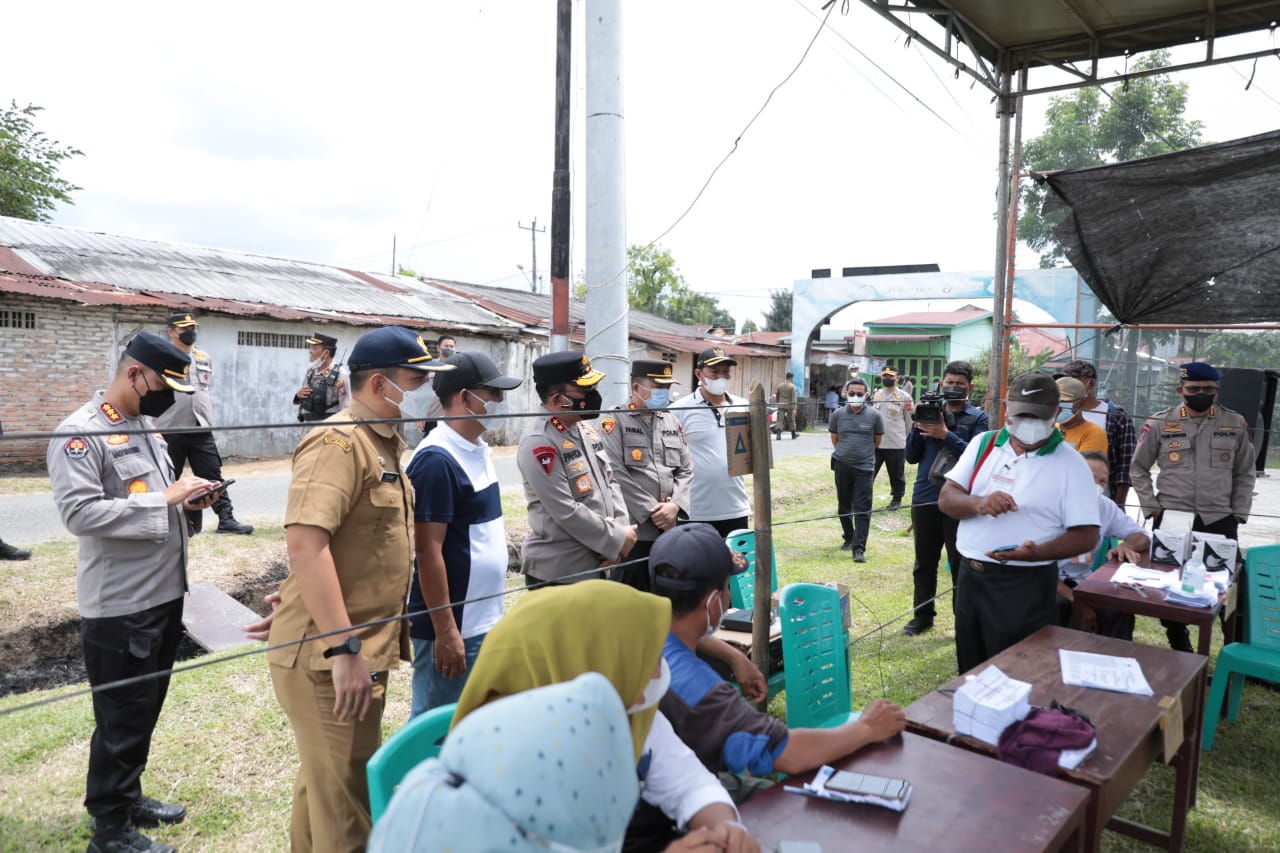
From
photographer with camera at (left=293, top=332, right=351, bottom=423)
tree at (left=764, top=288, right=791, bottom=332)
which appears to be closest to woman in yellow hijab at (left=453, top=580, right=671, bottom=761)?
photographer with camera at (left=293, top=332, right=351, bottom=423)

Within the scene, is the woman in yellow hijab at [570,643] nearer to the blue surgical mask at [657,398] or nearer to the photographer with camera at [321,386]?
the blue surgical mask at [657,398]

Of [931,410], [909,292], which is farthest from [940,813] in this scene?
[909,292]

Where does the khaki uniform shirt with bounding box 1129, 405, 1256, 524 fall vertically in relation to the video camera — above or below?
below

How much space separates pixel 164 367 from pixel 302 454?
2.75 ft

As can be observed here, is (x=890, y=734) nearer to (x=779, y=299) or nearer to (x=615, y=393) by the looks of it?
(x=615, y=393)

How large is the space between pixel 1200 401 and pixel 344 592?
5.25 m

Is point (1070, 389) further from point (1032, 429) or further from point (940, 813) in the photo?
point (940, 813)

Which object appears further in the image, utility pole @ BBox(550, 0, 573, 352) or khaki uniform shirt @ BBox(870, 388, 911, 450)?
khaki uniform shirt @ BBox(870, 388, 911, 450)

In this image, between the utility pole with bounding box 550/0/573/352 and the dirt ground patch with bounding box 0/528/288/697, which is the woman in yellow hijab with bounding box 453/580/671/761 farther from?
the utility pole with bounding box 550/0/573/352

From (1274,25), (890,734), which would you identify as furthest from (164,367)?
(1274,25)

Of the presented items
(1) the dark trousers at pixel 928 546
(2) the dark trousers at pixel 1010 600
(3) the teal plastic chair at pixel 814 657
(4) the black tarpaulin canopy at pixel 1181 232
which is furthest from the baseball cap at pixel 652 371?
(4) the black tarpaulin canopy at pixel 1181 232

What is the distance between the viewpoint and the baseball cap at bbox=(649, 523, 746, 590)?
1.93 metres

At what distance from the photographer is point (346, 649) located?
6.59 feet

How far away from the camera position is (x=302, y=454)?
2.10 metres
